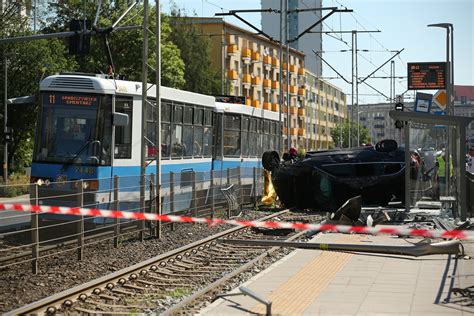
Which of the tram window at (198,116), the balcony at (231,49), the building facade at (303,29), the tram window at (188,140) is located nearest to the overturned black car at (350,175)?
the tram window at (198,116)

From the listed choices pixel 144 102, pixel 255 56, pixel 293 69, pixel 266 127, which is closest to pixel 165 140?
pixel 144 102

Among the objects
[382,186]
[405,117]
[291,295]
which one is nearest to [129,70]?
[382,186]

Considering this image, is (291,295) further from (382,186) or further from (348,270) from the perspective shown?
(382,186)

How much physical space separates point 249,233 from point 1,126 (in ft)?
107

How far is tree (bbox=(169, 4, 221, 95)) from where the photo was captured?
7412cm

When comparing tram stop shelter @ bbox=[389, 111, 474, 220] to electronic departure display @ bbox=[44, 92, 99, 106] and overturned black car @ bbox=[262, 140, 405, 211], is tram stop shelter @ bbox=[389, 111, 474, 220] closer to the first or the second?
overturned black car @ bbox=[262, 140, 405, 211]

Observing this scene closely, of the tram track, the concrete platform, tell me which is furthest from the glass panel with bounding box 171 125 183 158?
the concrete platform

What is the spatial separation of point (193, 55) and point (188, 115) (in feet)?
173

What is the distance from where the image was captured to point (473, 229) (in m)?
17.7

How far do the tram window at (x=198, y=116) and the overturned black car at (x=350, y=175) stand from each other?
3177mm

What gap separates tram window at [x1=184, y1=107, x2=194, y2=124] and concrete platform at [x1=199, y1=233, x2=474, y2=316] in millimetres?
8764

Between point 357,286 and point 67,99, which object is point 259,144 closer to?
point 67,99

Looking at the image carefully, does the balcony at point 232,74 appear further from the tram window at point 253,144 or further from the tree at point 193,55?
the tram window at point 253,144

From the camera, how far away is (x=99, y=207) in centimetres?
1509
